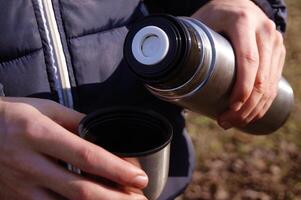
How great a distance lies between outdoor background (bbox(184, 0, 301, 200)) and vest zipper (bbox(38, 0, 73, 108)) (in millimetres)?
1081

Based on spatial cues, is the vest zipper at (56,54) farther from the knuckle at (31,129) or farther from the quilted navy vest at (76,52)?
the knuckle at (31,129)

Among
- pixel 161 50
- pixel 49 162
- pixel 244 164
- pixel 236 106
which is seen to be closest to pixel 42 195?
pixel 49 162

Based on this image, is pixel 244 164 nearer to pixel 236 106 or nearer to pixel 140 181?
pixel 236 106

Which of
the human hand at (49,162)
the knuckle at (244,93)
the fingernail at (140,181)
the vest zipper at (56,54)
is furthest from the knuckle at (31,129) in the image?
the knuckle at (244,93)

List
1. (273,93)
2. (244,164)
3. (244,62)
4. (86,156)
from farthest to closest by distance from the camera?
1. (244,164)
2. (273,93)
3. (244,62)
4. (86,156)

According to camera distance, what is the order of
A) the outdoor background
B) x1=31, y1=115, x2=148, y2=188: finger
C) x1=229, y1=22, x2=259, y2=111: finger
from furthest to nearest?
the outdoor background < x1=229, y1=22, x2=259, y2=111: finger < x1=31, y1=115, x2=148, y2=188: finger

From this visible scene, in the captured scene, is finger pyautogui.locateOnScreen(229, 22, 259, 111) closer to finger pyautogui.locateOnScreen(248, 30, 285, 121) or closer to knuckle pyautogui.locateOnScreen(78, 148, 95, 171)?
finger pyautogui.locateOnScreen(248, 30, 285, 121)

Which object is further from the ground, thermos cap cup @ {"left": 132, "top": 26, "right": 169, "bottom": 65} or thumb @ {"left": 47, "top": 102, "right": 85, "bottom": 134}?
thermos cap cup @ {"left": 132, "top": 26, "right": 169, "bottom": 65}

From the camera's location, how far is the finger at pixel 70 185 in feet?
2.01

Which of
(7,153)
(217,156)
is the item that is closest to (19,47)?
(7,153)

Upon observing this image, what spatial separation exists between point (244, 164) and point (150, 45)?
1.35 meters

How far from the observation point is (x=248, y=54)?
818mm

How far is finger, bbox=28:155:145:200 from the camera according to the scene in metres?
0.61

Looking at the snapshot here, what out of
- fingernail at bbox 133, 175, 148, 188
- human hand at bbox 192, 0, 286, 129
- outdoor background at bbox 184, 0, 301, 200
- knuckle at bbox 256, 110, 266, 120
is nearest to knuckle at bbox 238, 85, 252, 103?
human hand at bbox 192, 0, 286, 129
